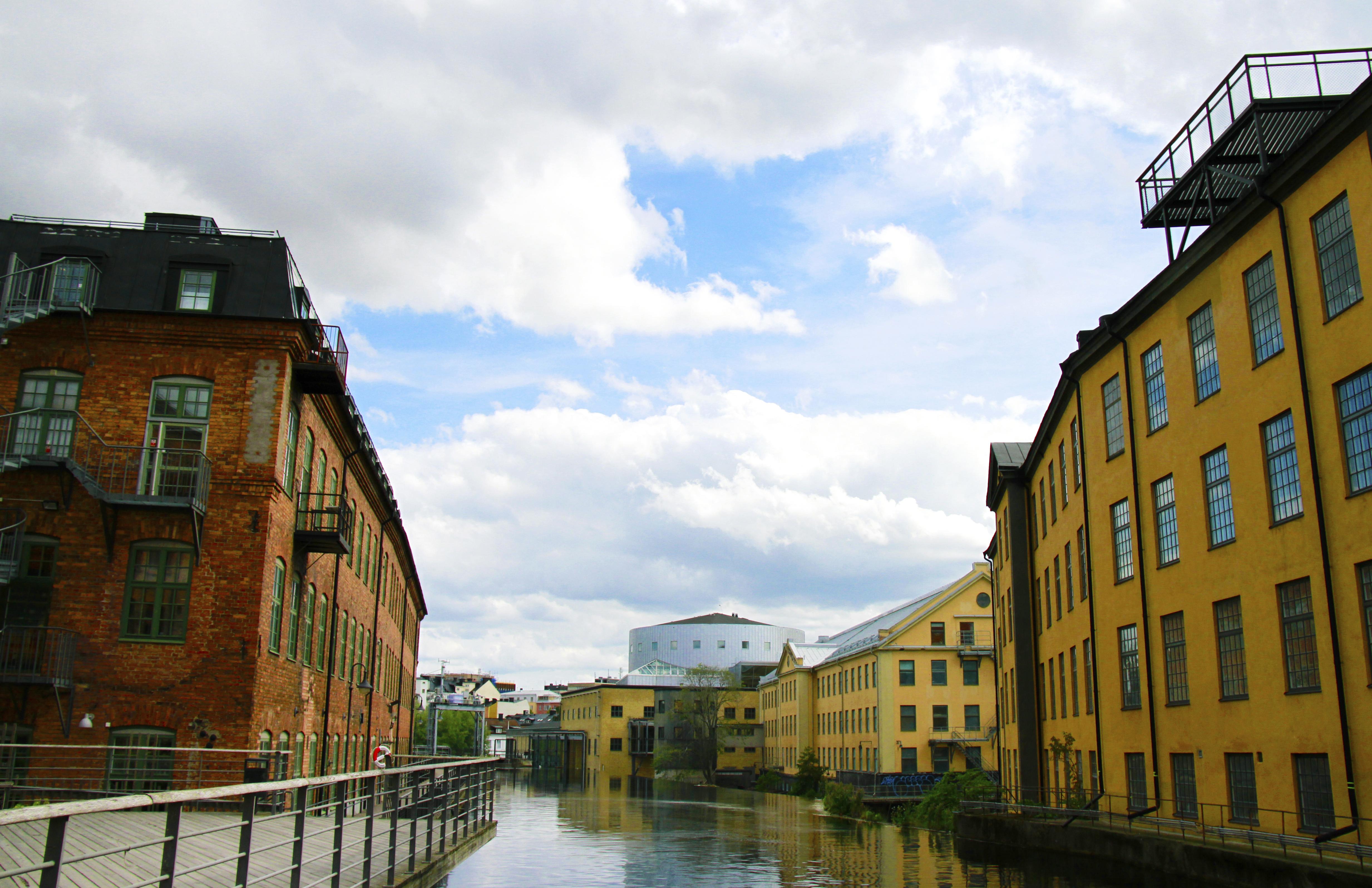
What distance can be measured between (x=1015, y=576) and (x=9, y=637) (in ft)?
94.5

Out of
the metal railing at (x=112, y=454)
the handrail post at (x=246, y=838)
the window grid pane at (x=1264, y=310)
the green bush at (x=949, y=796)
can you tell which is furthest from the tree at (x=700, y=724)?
the handrail post at (x=246, y=838)

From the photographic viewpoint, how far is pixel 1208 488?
1922cm

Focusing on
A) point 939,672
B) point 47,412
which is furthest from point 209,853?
point 939,672

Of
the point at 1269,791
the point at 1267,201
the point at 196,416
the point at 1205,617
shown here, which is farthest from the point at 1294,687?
the point at 196,416

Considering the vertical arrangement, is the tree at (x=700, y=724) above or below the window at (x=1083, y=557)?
below

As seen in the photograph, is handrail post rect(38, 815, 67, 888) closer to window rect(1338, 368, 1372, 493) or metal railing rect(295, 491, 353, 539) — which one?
window rect(1338, 368, 1372, 493)

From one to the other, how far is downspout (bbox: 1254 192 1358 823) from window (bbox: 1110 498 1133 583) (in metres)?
7.50

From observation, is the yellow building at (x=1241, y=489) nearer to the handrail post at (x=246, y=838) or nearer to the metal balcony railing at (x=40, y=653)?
the handrail post at (x=246, y=838)

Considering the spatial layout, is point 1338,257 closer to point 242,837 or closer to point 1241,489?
point 1241,489

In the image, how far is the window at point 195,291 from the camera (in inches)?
878

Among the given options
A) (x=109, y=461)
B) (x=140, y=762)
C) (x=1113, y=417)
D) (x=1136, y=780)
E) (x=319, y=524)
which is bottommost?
(x=1136, y=780)

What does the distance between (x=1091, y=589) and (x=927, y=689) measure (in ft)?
117

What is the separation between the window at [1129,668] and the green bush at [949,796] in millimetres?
10586

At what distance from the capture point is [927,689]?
59781 millimetres
